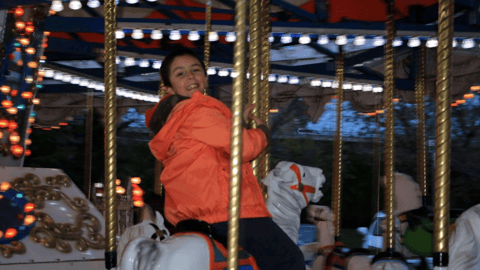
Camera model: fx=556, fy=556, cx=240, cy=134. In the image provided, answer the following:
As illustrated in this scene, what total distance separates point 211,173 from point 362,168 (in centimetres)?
978

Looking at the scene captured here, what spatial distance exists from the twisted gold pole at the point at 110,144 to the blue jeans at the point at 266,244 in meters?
0.47

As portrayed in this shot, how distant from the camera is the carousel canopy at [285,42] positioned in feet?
17.1

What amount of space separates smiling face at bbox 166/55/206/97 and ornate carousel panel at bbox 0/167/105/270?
2736 millimetres

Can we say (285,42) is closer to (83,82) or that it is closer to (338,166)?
(338,166)

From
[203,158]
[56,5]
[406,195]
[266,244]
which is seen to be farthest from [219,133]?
[56,5]

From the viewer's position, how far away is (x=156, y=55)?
697 centimetres

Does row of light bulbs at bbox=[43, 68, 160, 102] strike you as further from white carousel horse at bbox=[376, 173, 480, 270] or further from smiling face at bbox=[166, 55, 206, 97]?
white carousel horse at bbox=[376, 173, 480, 270]

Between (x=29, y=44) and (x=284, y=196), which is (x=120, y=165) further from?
(x=284, y=196)

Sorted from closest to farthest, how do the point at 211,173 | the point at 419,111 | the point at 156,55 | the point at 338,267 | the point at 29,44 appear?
the point at 211,173 → the point at 338,267 → the point at 29,44 → the point at 419,111 → the point at 156,55

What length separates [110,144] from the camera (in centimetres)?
202

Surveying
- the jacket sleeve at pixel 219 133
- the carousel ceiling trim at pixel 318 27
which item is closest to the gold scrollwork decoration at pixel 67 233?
the carousel ceiling trim at pixel 318 27

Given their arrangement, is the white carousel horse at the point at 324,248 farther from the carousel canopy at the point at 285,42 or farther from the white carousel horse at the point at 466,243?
the carousel canopy at the point at 285,42

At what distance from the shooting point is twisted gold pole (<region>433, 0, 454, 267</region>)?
1572mm

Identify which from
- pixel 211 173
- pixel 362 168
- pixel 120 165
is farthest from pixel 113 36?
pixel 120 165
